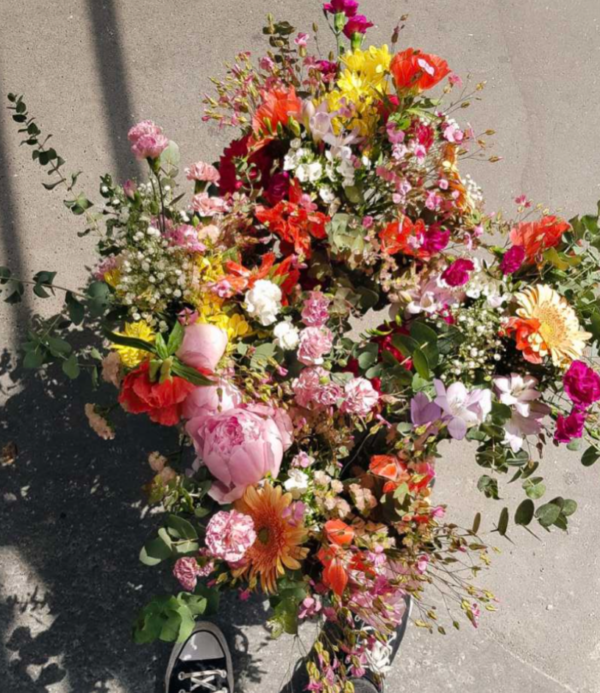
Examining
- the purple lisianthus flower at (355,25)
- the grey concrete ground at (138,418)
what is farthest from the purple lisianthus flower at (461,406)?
the grey concrete ground at (138,418)

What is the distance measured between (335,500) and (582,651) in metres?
1.13

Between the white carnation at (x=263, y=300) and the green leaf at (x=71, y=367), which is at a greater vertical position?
the white carnation at (x=263, y=300)

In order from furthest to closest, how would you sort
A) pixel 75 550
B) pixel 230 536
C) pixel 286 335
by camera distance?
1. pixel 75 550
2. pixel 286 335
3. pixel 230 536

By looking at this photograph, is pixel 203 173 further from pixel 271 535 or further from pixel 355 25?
pixel 271 535

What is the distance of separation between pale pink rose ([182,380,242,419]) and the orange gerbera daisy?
0.42ft

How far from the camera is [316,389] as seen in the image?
96 cm

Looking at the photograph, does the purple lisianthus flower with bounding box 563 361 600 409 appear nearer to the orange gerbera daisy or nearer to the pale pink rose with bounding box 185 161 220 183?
the orange gerbera daisy

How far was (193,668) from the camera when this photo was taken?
1455mm

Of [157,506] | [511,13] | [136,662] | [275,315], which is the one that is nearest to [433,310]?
[275,315]

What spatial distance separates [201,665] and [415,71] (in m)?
1.32

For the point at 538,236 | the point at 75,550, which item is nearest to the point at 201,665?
the point at 75,550

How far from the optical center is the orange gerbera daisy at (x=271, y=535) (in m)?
0.91

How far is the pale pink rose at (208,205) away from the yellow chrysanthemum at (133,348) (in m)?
0.21

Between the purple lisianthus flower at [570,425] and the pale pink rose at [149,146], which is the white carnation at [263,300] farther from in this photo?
the purple lisianthus flower at [570,425]
